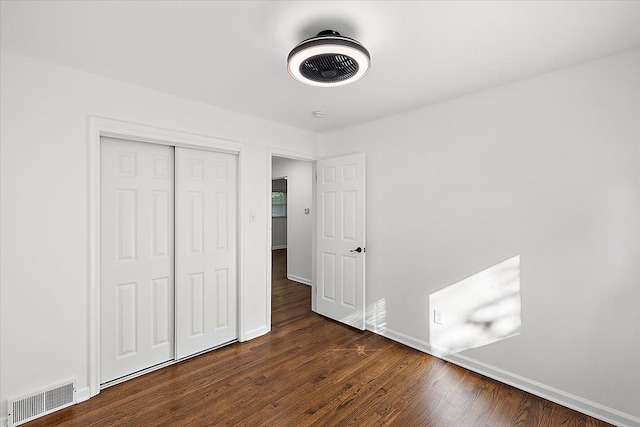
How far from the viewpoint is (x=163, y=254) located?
2.69 metres

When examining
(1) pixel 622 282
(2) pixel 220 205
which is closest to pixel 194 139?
(2) pixel 220 205

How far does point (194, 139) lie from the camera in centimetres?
273

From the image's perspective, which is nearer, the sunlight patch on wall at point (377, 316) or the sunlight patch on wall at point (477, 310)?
the sunlight patch on wall at point (477, 310)

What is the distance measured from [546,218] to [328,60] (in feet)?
6.47

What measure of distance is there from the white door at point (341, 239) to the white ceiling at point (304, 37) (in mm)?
1217

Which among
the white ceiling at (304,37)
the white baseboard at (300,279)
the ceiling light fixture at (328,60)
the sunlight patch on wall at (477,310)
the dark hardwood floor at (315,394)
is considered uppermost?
the white ceiling at (304,37)

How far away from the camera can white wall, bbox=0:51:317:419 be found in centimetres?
189

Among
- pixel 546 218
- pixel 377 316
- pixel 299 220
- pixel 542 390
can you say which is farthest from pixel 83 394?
pixel 299 220

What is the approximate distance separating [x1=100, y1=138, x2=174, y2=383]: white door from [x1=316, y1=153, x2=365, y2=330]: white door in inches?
70.8

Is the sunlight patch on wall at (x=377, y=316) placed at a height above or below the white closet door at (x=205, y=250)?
below

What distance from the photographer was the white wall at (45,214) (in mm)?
1892

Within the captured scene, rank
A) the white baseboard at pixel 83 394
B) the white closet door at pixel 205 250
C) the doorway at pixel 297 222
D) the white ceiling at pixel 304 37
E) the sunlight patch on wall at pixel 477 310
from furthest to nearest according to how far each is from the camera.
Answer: the doorway at pixel 297 222, the white closet door at pixel 205 250, the sunlight patch on wall at pixel 477 310, the white baseboard at pixel 83 394, the white ceiling at pixel 304 37

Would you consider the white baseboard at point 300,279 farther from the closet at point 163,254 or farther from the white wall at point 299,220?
the closet at point 163,254

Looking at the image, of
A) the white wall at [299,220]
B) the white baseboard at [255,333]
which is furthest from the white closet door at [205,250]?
the white wall at [299,220]
